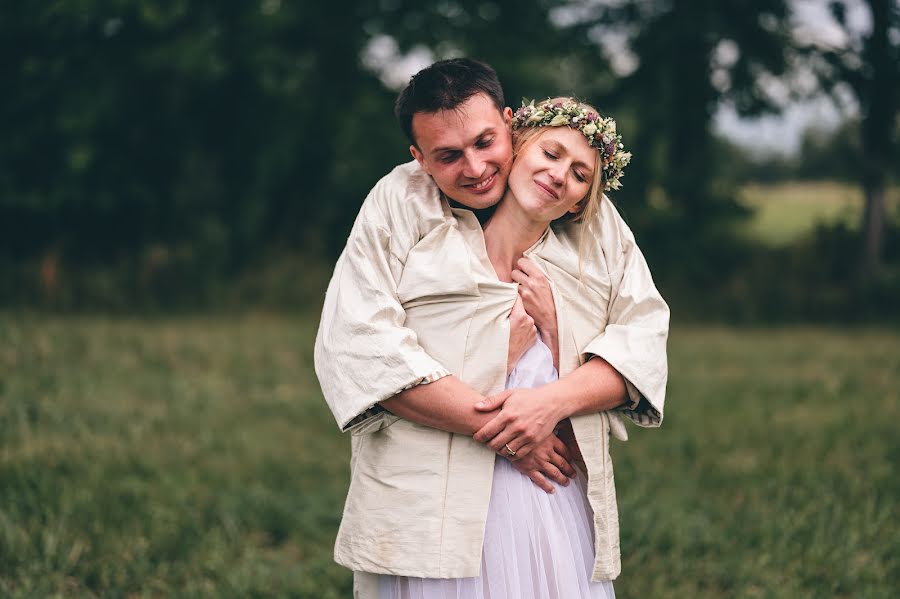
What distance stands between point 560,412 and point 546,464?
17cm

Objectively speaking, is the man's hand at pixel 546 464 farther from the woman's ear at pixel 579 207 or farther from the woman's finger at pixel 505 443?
the woman's ear at pixel 579 207

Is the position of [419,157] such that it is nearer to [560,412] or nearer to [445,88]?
[445,88]

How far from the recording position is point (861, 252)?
1098 cm

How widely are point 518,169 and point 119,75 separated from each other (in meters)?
10.3

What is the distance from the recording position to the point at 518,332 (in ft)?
7.35

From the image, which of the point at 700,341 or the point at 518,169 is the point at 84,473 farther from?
the point at 700,341

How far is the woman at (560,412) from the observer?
2189 millimetres

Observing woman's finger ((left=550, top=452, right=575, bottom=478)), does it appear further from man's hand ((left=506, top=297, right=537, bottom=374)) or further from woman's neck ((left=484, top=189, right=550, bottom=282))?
woman's neck ((left=484, top=189, right=550, bottom=282))

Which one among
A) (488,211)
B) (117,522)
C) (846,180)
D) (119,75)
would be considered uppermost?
(119,75)

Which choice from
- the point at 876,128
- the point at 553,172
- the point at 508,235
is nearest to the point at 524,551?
the point at 508,235

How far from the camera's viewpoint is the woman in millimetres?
2189

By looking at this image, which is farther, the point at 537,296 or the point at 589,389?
the point at 537,296

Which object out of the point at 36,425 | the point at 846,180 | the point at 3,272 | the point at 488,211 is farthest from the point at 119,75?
the point at 488,211

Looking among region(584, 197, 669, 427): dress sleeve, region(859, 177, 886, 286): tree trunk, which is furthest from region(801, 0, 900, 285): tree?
region(584, 197, 669, 427): dress sleeve
